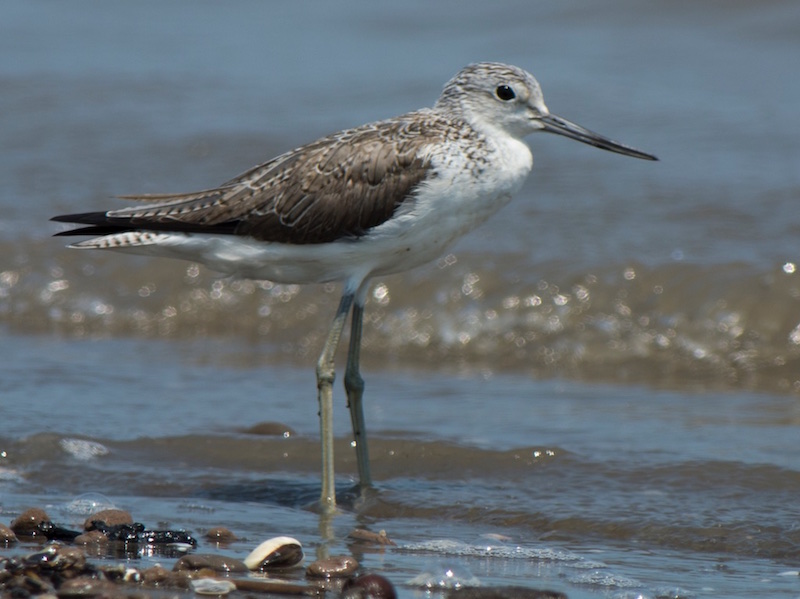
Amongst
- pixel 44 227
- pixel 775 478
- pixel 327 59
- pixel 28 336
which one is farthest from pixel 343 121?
pixel 775 478

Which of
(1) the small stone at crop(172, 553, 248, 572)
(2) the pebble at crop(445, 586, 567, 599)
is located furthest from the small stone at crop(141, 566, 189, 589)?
(2) the pebble at crop(445, 586, 567, 599)

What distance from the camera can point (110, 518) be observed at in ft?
19.5

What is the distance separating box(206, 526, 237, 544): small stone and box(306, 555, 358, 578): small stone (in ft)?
2.26

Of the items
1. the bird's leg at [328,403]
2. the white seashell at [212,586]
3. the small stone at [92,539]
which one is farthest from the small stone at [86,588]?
the bird's leg at [328,403]

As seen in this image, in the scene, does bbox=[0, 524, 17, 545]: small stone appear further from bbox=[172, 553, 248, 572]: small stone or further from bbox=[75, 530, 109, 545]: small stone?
bbox=[172, 553, 248, 572]: small stone

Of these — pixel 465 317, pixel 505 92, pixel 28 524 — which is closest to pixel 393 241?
pixel 505 92

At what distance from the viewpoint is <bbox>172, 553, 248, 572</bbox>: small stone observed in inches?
210

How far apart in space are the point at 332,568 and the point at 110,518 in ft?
3.86

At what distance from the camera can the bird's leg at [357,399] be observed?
23.5 ft

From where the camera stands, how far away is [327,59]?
1769cm

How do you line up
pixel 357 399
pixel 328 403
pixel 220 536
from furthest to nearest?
1. pixel 357 399
2. pixel 328 403
3. pixel 220 536

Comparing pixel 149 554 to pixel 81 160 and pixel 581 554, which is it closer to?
pixel 581 554

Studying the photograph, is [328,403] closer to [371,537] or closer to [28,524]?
A: [371,537]

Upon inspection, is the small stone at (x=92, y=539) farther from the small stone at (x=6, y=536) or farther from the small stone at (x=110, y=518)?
the small stone at (x=6, y=536)
